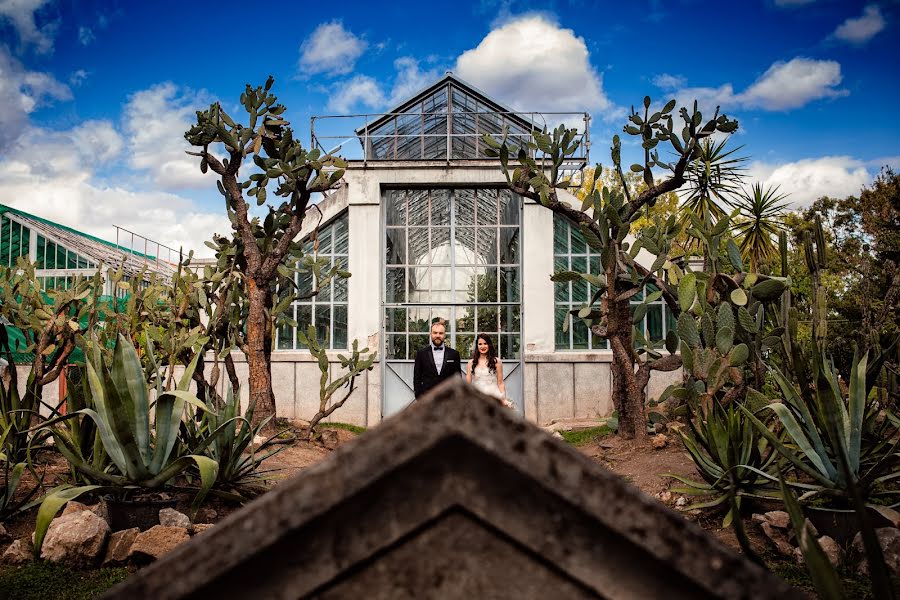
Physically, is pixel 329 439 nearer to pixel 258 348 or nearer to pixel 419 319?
pixel 258 348

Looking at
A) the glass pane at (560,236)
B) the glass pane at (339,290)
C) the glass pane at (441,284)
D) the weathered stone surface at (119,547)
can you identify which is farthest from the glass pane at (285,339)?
the weathered stone surface at (119,547)

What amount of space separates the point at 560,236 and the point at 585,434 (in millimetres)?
4096

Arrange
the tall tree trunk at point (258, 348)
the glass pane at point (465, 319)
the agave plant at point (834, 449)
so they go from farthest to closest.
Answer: the glass pane at point (465, 319), the tall tree trunk at point (258, 348), the agave plant at point (834, 449)

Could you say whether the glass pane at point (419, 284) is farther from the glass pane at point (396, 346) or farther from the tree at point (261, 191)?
the tree at point (261, 191)

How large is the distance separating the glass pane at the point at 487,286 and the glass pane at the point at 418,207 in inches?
65.1

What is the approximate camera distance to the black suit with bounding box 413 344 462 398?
759 centimetres

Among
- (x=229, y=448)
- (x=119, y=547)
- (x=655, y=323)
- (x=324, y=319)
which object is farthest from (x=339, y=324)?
(x=119, y=547)

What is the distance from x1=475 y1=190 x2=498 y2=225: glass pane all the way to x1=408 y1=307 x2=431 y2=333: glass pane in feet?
6.66

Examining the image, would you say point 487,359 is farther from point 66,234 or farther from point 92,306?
point 66,234

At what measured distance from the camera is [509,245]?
13.0 m

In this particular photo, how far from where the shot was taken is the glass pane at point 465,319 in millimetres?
12750

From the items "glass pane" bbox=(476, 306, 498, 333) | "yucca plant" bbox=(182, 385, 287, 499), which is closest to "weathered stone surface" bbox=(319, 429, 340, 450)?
"yucca plant" bbox=(182, 385, 287, 499)

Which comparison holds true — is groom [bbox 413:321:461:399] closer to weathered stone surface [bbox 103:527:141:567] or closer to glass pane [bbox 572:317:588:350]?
weathered stone surface [bbox 103:527:141:567]

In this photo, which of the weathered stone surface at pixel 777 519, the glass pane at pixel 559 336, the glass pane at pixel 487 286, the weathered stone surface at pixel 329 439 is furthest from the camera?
the glass pane at pixel 487 286
